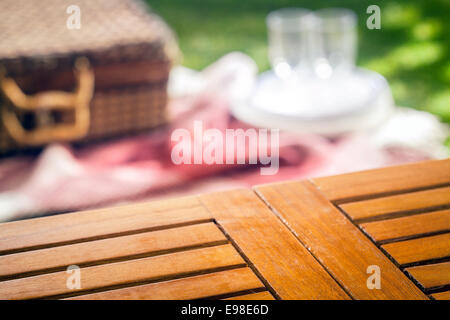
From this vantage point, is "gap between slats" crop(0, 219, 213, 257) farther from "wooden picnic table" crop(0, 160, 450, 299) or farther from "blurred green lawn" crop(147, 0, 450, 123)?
"blurred green lawn" crop(147, 0, 450, 123)

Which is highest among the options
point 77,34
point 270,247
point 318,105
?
point 77,34

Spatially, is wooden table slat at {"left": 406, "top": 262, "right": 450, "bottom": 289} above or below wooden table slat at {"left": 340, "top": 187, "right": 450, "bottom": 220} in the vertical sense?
below

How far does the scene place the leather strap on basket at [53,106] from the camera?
6.65 feet

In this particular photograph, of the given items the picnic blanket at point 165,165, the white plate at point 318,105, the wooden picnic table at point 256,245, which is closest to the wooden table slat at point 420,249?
the wooden picnic table at point 256,245

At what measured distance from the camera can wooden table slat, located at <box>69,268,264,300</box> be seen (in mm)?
836

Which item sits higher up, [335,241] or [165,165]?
[165,165]

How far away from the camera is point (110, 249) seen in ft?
3.10

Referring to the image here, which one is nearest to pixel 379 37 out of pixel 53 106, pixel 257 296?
pixel 53 106

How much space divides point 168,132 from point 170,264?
4.56 feet

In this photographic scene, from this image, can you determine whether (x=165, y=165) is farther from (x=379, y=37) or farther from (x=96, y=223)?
(x=379, y=37)

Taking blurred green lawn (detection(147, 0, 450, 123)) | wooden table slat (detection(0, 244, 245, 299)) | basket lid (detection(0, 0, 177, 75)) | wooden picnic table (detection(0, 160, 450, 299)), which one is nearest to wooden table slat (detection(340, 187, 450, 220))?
wooden picnic table (detection(0, 160, 450, 299))

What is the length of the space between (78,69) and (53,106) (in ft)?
0.49

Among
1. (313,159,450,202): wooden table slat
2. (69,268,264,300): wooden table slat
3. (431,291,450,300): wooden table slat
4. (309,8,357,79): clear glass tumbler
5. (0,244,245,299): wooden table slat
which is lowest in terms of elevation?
(431,291,450,300): wooden table slat

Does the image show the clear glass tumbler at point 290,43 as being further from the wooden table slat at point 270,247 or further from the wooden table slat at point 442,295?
the wooden table slat at point 442,295
